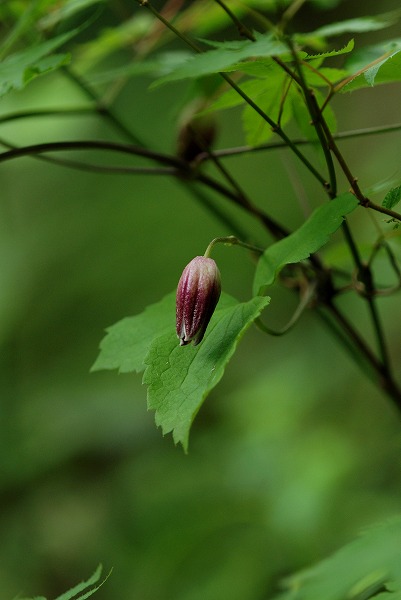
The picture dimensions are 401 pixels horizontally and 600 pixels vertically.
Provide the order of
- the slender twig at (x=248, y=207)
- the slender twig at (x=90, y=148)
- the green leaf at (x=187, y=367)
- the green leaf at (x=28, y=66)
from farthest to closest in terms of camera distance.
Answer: the slender twig at (x=248, y=207) → the slender twig at (x=90, y=148) → the green leaf at (x=28, y=66) → the green leaf at (x=187, y=367)

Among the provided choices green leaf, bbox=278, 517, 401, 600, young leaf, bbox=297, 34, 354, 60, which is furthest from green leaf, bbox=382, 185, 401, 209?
green leaf, bbox=278, 517, 401, 600

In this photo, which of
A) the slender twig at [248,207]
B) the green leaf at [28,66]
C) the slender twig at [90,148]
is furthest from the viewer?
the slender twig at [248,207]

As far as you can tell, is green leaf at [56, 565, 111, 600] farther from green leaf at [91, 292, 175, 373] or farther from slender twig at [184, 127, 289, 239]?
slender twig at [184, 127, 289, 239]

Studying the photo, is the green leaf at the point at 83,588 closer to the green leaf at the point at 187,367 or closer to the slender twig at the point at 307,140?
the green leaf at the point at 187,367

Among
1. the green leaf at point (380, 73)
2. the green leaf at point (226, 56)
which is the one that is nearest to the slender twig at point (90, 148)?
the green leaf at point (226, 56)

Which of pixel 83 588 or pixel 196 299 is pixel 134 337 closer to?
pixel 196 299

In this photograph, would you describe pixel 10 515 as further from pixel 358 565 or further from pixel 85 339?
pixel 358 565

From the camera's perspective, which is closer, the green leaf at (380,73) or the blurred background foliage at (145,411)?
the green leaf at (380,73)

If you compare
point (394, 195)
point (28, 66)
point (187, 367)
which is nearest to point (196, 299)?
point (187, 367)
